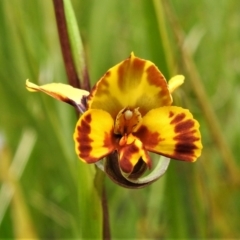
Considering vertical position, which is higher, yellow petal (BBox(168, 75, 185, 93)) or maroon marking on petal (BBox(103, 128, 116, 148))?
yellow petal (BBox(168, 75, 185, 93))

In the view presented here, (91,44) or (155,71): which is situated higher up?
(91,44)

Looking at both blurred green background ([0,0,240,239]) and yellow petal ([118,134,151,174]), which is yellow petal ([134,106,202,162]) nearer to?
yellow petal ([118,134,151,174])

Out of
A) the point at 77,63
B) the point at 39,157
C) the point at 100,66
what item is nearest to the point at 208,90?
the point at 100,66

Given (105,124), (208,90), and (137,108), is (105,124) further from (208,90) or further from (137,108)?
(208,90)

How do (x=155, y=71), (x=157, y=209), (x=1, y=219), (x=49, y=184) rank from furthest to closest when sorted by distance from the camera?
(x=49, y=184) < (x=157, y=209) < (x=1, y=219) < (x=155, y=71)

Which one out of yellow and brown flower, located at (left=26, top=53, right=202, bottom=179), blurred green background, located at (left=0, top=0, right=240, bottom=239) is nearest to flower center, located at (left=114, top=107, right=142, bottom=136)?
yellow and brown flower, located at (left=26, top=53, right=202, bottom=179)

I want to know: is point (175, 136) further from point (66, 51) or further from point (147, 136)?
point (66, 51)
